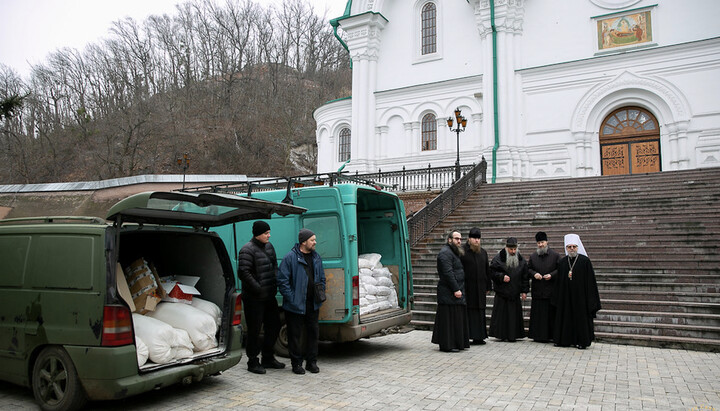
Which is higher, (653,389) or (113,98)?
(113,98)

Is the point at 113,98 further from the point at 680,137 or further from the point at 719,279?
the point at 719,279

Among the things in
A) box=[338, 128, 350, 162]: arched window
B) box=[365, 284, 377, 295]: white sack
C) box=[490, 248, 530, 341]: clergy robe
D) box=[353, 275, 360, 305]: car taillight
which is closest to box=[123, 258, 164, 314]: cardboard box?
box=[353, 275, 360, 305]: car taillight

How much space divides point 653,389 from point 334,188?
Answer: 4.51 meters

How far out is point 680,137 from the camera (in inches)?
840

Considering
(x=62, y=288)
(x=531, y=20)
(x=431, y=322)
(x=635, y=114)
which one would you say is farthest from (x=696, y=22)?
(x=62, y=288)

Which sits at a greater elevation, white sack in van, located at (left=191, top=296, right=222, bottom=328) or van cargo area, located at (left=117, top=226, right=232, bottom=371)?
van cargo area, located at (left=117, top=226, right=232, bottom=371)

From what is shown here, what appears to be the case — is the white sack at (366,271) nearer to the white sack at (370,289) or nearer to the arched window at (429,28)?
the white sack at (370,289)

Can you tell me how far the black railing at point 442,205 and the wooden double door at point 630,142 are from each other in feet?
21.2

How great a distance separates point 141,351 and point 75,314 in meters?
0.67

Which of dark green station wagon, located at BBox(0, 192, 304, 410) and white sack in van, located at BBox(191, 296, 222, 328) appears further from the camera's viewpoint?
white sack in van, located at BBox(191, 296, 222, 328)

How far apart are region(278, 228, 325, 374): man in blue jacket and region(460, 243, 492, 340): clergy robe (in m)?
2.94

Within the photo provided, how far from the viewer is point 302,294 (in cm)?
645

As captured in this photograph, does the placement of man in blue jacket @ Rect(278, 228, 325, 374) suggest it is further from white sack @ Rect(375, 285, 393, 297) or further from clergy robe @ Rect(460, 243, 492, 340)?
clergy robe @ Rect(460, 243, 492, 340)

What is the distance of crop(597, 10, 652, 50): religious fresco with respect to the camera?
2262 centimetres
